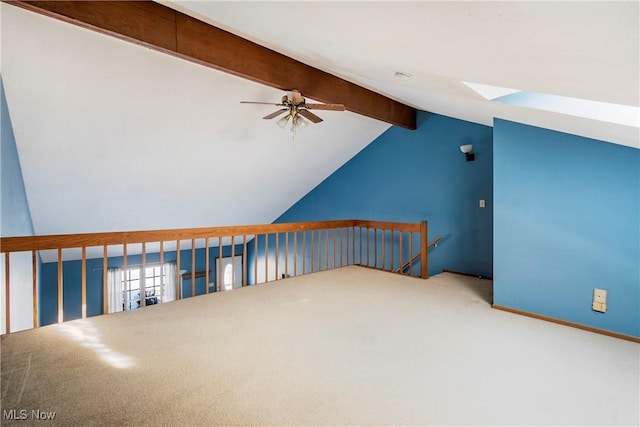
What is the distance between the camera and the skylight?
2.11m

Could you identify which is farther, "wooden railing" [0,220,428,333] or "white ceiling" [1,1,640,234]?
"wooden railing" [0,220,428,333]

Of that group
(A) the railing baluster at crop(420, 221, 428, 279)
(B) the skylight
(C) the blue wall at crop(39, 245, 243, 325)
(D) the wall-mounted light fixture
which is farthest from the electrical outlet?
(C) the blue wall at crop(39, 245, 243, 325)

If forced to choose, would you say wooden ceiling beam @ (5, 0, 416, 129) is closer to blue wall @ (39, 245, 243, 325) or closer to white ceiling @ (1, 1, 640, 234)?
white ceiling @ (1, 1, 640, 234)

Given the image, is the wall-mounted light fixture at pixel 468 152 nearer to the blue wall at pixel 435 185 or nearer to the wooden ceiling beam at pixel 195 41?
the blue wall at pixel 435 185

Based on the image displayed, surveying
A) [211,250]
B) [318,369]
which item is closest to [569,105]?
[318,369]

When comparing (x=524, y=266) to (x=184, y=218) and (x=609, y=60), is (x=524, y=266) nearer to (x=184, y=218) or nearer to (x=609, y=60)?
(x=609, y=60)

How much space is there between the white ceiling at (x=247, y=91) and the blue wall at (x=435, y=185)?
0.53m

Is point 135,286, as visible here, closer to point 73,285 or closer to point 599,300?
point 73,285

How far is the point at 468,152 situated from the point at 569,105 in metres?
2.68

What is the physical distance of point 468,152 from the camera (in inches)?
197

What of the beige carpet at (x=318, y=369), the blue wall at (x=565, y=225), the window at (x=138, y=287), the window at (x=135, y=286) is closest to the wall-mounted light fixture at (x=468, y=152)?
the blue wall at (x=565, y=225)

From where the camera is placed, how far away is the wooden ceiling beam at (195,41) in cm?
238

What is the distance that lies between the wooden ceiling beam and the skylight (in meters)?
2.09

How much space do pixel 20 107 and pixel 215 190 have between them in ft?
10.3
